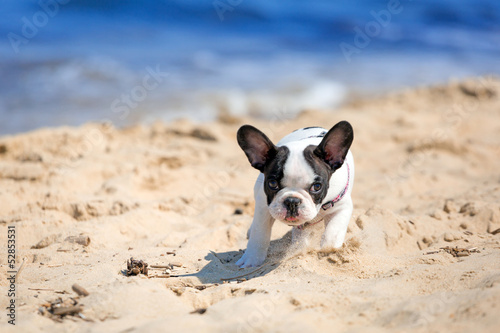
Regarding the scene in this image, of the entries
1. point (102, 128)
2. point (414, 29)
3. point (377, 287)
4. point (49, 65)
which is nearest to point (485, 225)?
point (377, 287)

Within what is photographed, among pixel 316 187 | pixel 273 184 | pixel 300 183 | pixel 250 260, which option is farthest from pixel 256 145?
pixel 250 260

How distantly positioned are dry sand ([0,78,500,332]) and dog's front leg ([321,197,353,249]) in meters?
0.13

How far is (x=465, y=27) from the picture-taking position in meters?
29.7

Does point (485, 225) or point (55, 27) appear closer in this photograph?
point (485, 225)

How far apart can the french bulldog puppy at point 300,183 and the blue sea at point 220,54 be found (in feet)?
24.2

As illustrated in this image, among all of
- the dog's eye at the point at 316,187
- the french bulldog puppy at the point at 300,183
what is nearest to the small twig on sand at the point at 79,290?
the french bulldog puppy at the point at 300,183

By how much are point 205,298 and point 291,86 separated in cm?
1181

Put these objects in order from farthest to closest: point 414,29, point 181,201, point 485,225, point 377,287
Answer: point 414,29 → point 181,201 → point 485,225 → point 377,287

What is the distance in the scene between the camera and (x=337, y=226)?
4.26 meters

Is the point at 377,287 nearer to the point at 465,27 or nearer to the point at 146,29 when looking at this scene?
the point at 146,29

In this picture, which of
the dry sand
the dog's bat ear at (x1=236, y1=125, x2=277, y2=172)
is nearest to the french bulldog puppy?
the dog's bat ear at (x1=236, y1=125, x2=277, y2=172)

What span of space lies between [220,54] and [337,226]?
1657 centimetres

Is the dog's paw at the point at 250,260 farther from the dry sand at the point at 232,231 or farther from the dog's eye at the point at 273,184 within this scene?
the dog's eye at the point at 273,184

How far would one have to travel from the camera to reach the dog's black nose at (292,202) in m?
3.69
